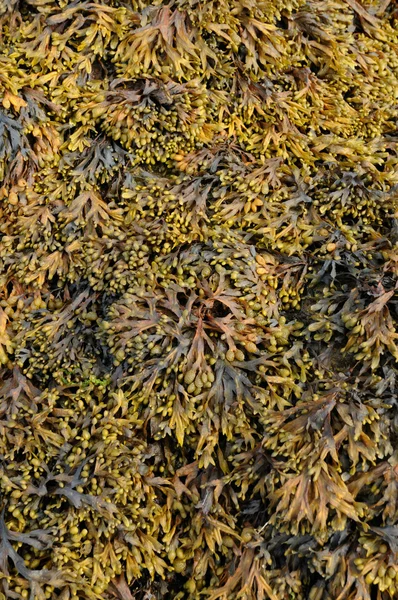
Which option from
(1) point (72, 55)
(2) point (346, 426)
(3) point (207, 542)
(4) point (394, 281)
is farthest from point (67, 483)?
(1) point (72, 55)

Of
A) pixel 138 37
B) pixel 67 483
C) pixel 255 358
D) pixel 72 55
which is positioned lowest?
pixel 67 483

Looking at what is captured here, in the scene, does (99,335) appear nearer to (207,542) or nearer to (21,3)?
(207,542)

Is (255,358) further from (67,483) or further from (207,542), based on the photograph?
(67,483)

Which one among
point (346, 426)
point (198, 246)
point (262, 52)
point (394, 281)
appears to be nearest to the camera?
point (346, 426)

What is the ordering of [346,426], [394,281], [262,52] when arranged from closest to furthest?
[346,426] → [394,281] → [262,52]

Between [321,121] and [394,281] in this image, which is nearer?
[394,281]

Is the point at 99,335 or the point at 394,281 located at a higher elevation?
the point at 394,281
